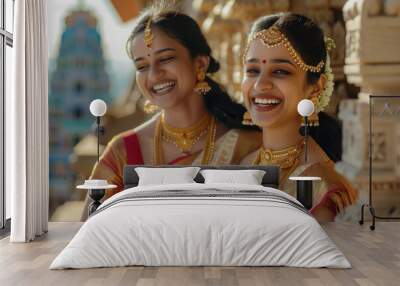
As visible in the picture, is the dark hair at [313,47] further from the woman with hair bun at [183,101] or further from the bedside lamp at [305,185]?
the woman with hair bun at [183,101]

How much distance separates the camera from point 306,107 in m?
7.60

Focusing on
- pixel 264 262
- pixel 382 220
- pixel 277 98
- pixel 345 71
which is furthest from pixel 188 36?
pixel 264 262

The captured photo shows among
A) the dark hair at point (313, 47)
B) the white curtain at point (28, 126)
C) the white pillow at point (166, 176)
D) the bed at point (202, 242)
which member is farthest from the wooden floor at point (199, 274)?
the dark hair at point (313, 47)

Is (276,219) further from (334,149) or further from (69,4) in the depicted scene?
(69,4)

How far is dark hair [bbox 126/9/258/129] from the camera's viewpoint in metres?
7.96

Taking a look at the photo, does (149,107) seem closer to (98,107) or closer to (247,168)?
(98,107)

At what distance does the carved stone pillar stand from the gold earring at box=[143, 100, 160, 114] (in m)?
2.06

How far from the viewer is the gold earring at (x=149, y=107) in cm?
802

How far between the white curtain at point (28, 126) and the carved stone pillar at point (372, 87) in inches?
128

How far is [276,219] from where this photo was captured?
5.21 metres

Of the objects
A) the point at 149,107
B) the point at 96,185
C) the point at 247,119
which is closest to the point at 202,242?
the point at 96,185

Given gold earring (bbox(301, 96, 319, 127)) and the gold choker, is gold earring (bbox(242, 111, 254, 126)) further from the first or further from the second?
gold earring (bbox(301, 96, 319, 127))

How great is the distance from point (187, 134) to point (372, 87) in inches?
82.6

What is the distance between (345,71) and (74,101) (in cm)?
305
